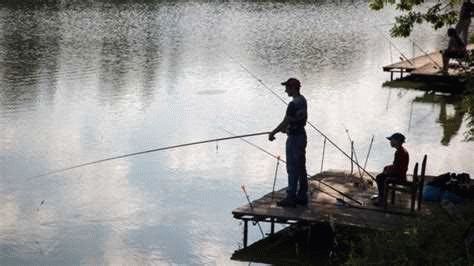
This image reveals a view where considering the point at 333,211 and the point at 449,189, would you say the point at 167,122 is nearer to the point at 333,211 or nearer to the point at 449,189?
the point at 333,211

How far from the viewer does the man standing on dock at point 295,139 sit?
451 inches

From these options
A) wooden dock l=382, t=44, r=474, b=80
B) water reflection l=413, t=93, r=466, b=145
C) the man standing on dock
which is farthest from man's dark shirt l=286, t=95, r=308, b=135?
wooden dock l=382, t=44, r=474, b=80

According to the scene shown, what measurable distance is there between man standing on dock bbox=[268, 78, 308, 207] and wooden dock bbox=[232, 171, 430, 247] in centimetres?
18

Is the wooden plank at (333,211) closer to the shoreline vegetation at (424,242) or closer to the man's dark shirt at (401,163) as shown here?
the shoreline vegetation at (424,242)

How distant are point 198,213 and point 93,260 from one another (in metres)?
2.33

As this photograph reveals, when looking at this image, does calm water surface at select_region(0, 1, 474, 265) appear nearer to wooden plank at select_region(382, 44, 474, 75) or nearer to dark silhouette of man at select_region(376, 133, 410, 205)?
wooden plank at select_region(382, 44, 474, 75)

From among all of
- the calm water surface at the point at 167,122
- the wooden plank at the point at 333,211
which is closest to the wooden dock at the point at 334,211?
the wooden plank at the point at 333,211

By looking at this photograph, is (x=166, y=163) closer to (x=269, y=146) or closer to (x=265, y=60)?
(x=269, y=146)

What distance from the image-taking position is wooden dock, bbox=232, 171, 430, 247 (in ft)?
36.5

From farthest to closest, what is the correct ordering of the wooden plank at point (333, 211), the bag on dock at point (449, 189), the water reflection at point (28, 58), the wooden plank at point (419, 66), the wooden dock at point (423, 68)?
the wooden plank at point (419, 66) → the wooden dock at point (423, 68) → the water reflection at point (28, 58) → the bag on dock at point (449, 189) → the wooden plank at point (333, 211)

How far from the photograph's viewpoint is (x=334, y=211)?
1155 cm

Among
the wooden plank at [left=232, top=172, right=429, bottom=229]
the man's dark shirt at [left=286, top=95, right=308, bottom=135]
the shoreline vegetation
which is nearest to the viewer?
the shoreline vegetation

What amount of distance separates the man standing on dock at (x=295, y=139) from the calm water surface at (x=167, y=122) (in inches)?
38.5

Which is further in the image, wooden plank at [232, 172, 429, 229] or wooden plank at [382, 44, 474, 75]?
wooden plank at [382, 44, 474, 75]
